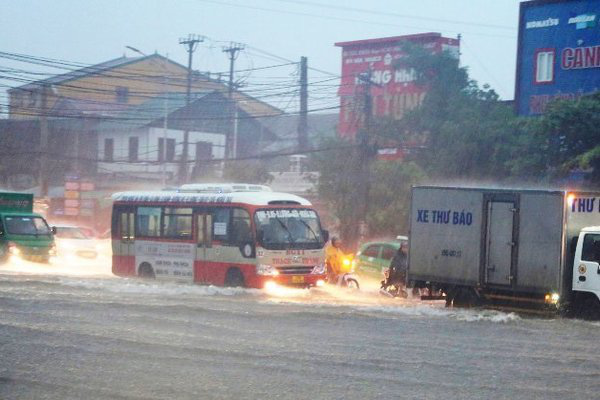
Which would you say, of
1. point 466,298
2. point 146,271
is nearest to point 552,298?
point 466,298

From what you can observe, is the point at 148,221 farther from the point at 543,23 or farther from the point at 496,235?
the point at 543,23

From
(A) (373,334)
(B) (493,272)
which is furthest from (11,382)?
(B) (493,272)

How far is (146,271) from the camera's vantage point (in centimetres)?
2778

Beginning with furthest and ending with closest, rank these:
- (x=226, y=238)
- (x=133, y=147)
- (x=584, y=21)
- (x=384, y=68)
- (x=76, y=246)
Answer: (x=384, y=68) < (x=133, y=147) < (x=584, y=21) < (x=76, y=246) < (x=226, y=238)

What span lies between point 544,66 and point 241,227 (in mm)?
Answer: 19777

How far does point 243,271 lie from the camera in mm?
24375

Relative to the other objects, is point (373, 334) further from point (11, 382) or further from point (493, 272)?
point (11, 382)

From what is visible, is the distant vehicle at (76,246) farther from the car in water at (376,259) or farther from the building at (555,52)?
the building at (555,52)

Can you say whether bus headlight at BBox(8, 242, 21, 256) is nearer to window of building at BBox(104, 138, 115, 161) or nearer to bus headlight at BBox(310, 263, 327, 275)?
bus headlight at BBox(310, 263, 327, 275)

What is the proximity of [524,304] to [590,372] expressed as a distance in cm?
716

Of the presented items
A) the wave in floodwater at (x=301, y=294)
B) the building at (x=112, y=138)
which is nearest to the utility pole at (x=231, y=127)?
the building at (x=112, y=138)

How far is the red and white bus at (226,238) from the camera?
24094 millimetres

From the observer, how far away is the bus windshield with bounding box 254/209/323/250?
79.0ft

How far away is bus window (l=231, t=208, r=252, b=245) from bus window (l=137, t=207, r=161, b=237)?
3.55m
